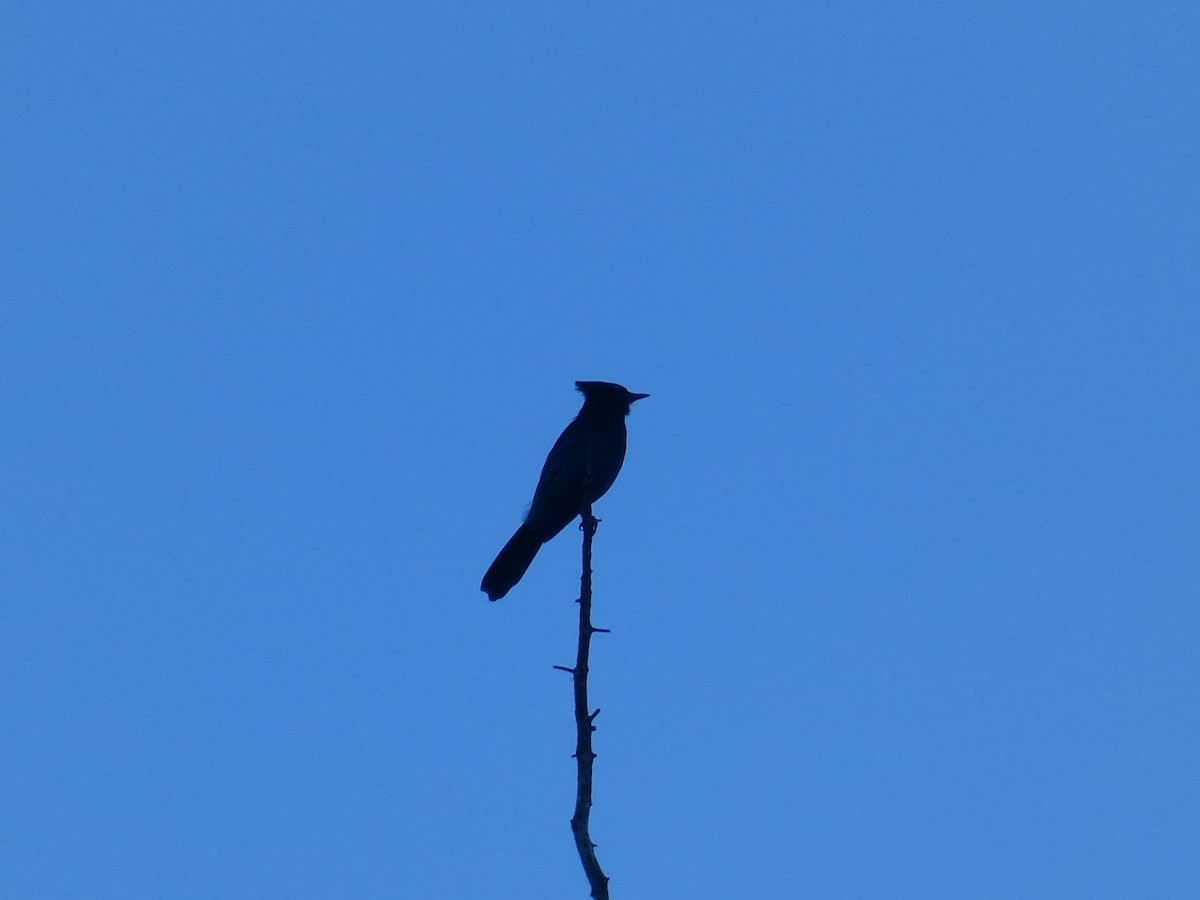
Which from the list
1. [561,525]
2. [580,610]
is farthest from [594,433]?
[580,610]

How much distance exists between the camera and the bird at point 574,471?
33.3ft

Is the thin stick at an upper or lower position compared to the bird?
lower

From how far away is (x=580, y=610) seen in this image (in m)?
6.00

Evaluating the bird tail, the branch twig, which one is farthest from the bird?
the branch twig

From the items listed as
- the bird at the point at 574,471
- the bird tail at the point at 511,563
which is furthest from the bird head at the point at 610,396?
the bird tail at the point at 511,563

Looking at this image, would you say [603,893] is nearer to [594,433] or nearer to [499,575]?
[499,575]

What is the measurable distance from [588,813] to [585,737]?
1.01 feet

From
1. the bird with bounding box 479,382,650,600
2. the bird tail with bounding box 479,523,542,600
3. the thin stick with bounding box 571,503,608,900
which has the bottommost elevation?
the thin stick with bounding box 571,503,608,900

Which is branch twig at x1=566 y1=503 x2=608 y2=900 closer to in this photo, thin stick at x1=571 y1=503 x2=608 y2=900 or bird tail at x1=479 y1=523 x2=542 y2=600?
thin stick at x1=571 y1=503 x2=608 y2=900

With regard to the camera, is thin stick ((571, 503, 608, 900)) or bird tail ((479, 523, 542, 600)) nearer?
thin stick ((571, 503, 608, 900))

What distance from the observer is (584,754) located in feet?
18.0

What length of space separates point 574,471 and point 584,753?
16.0ft

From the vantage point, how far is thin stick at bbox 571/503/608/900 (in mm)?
5039

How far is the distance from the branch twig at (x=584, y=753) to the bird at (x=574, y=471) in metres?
3.90
